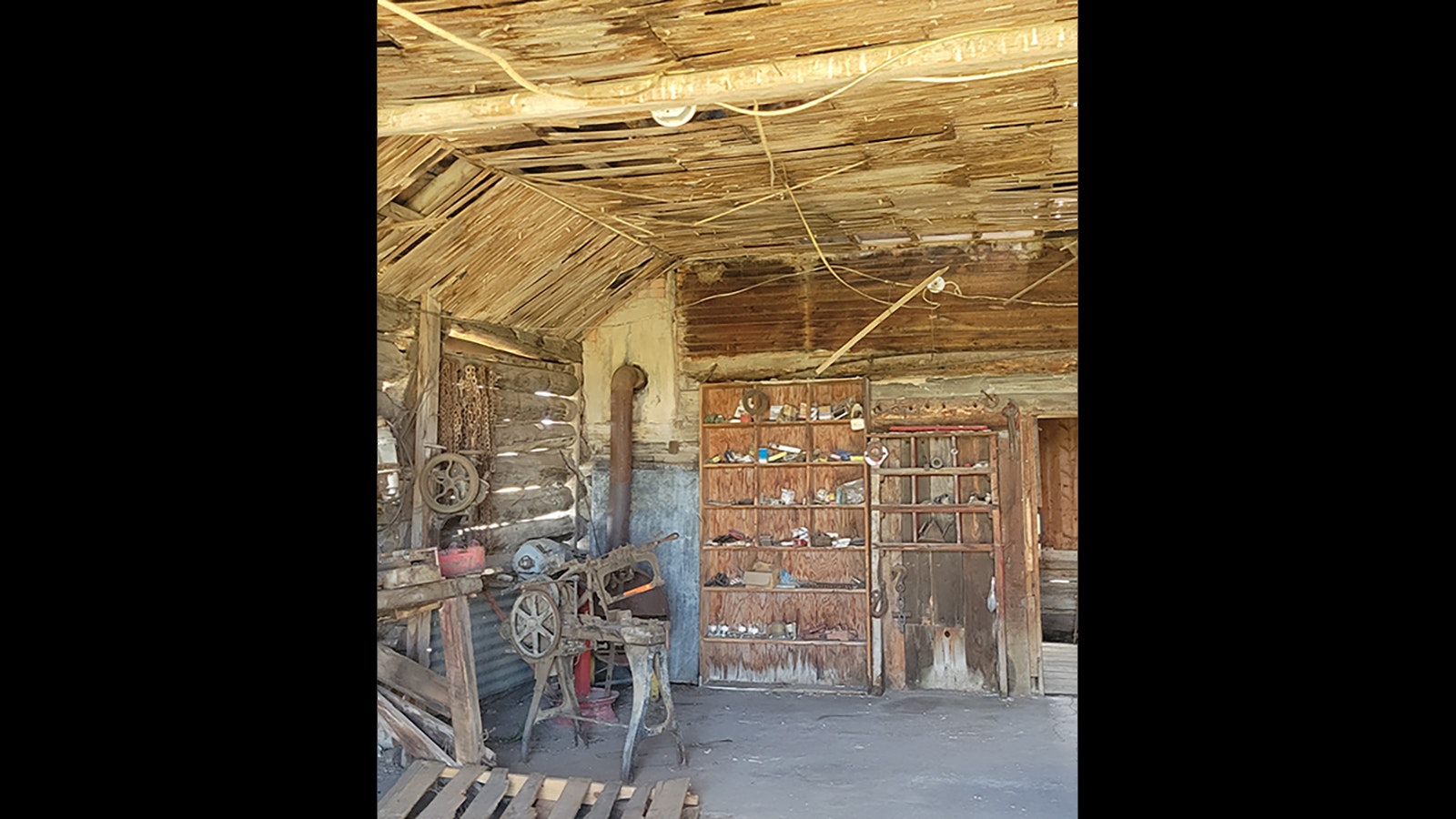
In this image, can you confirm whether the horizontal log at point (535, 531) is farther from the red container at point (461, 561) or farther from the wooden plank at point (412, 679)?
the wooden plank at point (412, 679)

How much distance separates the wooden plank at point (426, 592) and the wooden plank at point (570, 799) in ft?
4.07

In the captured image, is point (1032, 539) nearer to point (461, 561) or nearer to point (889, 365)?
point (889, 365)

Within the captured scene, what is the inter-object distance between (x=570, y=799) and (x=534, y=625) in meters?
1.29

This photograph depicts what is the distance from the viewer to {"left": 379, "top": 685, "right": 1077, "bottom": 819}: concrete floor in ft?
17.3

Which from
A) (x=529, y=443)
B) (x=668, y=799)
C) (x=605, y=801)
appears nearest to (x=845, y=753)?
(x=668, y=799)

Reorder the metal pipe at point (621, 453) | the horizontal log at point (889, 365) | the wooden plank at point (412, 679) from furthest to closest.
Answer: the metal pipe at point (621, 453) < the horizontal log at point (889, 365) < the wooden plank at point (412, 679)

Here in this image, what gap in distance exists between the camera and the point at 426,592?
527 centimetres

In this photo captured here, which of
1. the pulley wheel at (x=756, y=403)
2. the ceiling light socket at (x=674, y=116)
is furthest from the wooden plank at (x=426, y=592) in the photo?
the pulley wheel at (x=756, y=403)

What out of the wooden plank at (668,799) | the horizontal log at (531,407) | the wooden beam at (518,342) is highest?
the wooden beam at (518,342)

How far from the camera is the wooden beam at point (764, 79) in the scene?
10.5ft

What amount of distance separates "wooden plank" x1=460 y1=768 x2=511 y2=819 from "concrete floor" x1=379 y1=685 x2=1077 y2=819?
658 millimetres

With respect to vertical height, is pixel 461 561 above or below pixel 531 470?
below
